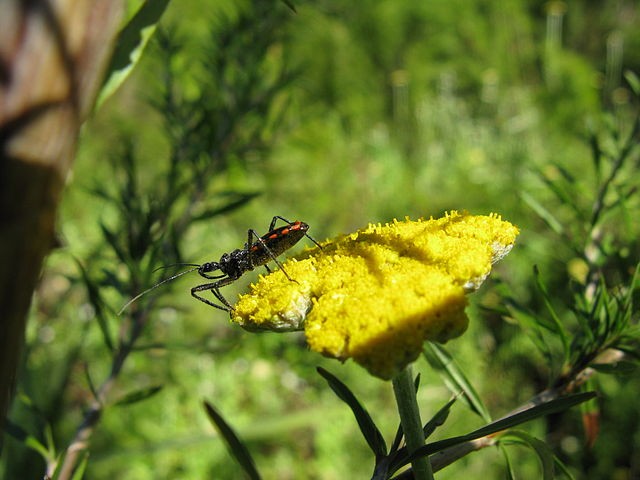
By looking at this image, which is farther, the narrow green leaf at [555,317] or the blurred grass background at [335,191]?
the blurred grass background at [335,191]

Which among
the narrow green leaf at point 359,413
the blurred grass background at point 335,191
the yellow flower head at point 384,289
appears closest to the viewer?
the yellow flower head at point 384,289

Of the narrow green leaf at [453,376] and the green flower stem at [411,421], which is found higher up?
the green flower stem at [411,421]

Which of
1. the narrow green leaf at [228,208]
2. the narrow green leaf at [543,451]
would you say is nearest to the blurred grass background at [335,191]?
the narrow green leaf at [228,208]

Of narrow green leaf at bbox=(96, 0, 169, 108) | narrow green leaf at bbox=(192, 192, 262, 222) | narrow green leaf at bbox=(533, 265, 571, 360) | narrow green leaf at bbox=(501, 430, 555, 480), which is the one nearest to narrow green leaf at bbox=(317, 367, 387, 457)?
narrow green leaf at bbox=(501, 430, 555, 480)

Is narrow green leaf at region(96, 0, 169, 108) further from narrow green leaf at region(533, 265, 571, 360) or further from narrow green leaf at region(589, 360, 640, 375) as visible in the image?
narrow green leaf at region(589, 360, 640, 375)

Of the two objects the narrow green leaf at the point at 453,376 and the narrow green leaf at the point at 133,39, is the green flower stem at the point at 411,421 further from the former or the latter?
the narrow green leaf at the point at 133,39

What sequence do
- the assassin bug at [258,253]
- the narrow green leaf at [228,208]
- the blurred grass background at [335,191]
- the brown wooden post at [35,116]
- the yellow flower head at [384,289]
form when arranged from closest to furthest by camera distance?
1. the brown wooden post at [35,116]
2. the yellow flower head at [384,289]
3. the assassin bug at [258,253]
4. the narrow green leaf at [228,208]
5. the blurred grass background at [335,191]

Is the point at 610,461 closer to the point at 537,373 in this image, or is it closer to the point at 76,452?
the point at 537,373
